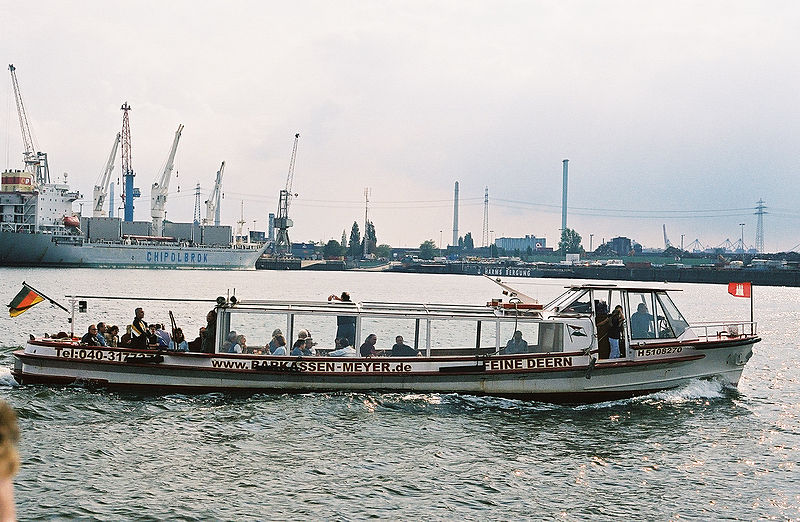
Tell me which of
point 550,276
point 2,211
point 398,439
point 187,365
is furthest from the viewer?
point 550,276

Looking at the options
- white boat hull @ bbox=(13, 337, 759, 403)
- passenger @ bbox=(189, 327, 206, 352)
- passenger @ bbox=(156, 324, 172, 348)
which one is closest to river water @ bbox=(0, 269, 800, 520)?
white boat hull @ bbox=(13, 337, 759, 403)

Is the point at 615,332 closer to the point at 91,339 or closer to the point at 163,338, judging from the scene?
the point at 163,338

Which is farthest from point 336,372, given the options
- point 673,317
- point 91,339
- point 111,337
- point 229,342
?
point 673,317

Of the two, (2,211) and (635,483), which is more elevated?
(2,211)

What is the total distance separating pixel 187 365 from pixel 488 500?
10378 mm

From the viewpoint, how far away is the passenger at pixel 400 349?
2152cm

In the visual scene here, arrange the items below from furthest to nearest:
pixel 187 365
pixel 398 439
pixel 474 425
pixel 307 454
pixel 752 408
A: pixel 752 408 → pixel 187 365 → pixel 474 425 → pixel 398 439 → pixel 307 454

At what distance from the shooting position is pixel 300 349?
70.3ft

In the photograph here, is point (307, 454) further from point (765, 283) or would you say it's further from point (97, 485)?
point (765, 283)

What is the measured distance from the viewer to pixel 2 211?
138 m

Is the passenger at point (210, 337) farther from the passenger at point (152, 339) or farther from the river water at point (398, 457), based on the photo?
the passenger at point (152, 339)

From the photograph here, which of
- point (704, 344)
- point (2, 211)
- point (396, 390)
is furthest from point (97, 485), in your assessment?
point (2, 211)

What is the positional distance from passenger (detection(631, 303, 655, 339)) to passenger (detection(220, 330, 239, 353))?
11.7 meters

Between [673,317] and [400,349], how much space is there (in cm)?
845
